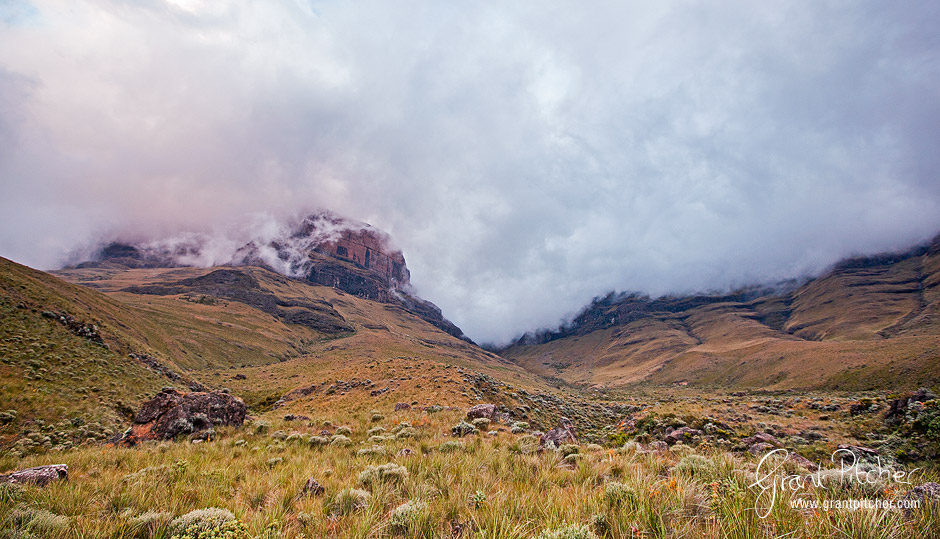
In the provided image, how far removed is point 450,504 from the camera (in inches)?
147

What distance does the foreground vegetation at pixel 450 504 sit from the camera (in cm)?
261

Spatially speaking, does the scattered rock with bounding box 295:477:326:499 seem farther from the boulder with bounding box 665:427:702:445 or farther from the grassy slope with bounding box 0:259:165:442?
the grassy slope with bounding box 0:259:165:442

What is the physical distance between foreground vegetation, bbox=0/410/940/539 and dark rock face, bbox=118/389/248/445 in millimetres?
7527

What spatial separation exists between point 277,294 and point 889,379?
21157 centimetres

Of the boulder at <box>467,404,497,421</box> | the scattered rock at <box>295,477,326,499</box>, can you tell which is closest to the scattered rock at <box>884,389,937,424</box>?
the boulder at <box>467,404,497,421</box>

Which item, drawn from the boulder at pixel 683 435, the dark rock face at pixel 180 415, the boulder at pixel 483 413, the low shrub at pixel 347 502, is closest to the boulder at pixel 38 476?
the low shrub at pixel 347 502

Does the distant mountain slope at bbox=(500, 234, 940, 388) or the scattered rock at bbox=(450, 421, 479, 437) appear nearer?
the scattered rock at bbox=(450, 421, 479, 437)

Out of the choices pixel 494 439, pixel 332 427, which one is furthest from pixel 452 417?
pixel 494 439

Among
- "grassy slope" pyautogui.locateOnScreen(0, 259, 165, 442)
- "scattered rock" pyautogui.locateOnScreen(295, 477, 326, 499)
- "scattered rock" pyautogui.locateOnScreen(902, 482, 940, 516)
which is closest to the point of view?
"scattered rock" pyautogui.locateOnScreen(902, 482, 940, 516)

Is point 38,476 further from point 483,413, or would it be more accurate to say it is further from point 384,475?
point 483,413

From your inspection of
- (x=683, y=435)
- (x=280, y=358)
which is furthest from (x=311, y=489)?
(x=280, y=358)

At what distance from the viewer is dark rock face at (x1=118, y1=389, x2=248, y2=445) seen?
41.5 feet

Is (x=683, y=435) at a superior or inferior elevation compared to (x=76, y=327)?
inferior

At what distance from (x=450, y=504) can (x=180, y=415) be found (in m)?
15.4
